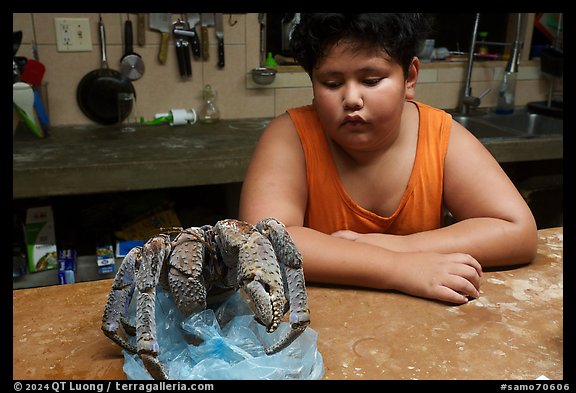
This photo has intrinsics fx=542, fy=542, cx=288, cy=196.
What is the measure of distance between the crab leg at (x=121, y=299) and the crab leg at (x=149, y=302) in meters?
0.03

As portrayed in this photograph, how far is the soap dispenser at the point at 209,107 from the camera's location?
2717 mm

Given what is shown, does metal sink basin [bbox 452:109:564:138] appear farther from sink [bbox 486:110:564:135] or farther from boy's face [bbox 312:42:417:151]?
boy's face [bbox 312:42:417:151]

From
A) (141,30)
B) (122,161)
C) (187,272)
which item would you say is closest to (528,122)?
(141,30)

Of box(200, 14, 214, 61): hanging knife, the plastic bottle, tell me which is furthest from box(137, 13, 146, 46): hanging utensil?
the plastic bottle

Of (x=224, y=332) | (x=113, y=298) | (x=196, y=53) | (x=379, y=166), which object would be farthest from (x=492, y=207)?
(x=196, y=53)

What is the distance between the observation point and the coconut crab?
682 mm

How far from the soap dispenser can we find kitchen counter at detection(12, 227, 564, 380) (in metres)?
1.78

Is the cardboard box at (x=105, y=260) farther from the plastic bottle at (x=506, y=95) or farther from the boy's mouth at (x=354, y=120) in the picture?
the plastic bottle at (x=506, y=95)

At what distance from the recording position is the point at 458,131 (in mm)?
1344

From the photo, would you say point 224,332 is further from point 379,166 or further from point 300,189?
point 379,166

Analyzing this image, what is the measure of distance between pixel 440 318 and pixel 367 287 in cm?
15

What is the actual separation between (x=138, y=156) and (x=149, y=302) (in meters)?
1.51

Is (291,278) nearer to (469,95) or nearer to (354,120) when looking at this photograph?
(354,120)

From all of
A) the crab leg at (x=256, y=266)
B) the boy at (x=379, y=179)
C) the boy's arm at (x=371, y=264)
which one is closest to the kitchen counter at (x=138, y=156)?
the boy at (x=379, y=179)
